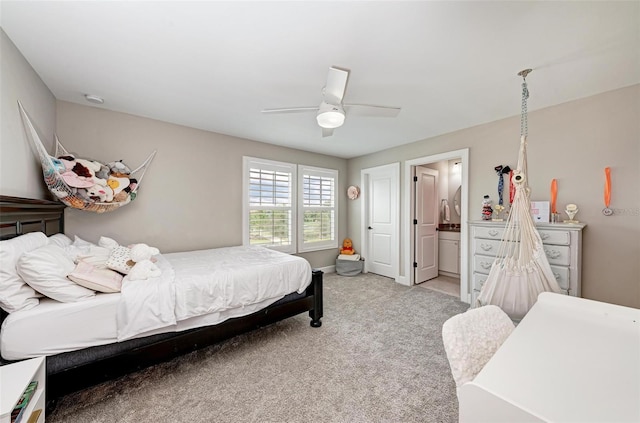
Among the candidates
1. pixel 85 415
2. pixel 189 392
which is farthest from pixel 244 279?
pixel 85 415

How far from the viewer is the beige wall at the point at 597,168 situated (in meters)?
2.34

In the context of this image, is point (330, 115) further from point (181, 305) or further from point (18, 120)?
point (18, 120)

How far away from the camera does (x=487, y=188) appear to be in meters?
3.28

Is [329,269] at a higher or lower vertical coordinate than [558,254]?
lower

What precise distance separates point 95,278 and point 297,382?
62.3 inches

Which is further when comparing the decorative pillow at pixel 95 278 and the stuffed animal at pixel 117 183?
the stuffed animal at pixel 117 183

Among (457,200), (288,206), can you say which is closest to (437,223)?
(457,200)

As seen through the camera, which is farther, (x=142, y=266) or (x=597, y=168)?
(x=597, y=168)

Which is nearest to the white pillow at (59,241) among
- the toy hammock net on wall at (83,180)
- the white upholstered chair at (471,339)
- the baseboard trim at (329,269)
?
the toy hammock net on wall at (83,180)

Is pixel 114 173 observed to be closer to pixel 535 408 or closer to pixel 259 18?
pixel 259 18

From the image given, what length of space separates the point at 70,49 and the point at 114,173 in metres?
1.24

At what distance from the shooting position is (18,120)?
→ 186cm

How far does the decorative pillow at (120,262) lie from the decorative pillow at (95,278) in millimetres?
83

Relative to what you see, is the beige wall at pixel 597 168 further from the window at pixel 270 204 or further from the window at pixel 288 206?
the window at pixel 270 204
